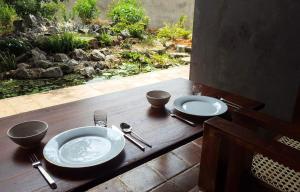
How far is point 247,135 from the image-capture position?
105 centimetres

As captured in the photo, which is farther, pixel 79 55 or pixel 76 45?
pixel 76 45

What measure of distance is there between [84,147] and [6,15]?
533cm

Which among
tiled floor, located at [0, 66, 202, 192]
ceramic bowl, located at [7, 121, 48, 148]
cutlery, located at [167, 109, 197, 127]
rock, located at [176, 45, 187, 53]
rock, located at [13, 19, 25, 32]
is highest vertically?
rock, located at [13, 19, 25, 32]

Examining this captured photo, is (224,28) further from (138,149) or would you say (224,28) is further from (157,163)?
(138,149)

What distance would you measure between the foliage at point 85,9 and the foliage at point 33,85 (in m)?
3.37

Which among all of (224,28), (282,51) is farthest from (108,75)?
(282,51)

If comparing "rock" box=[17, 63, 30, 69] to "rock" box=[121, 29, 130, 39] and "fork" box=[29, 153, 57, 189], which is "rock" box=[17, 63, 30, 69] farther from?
"fork" box=[29, 153, 57, 189]

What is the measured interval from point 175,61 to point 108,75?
1.46 meters

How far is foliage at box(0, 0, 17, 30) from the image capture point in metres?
5.25

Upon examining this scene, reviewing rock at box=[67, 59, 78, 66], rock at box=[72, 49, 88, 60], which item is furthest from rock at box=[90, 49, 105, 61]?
rock at box=[67, 59, 78, 66]

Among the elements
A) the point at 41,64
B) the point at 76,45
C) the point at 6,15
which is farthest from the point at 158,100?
the point at 6,15

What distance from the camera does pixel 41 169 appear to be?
35.5 inches

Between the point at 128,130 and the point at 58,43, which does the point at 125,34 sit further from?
the point at 128,130

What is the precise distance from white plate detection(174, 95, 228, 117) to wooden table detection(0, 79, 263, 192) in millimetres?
68
